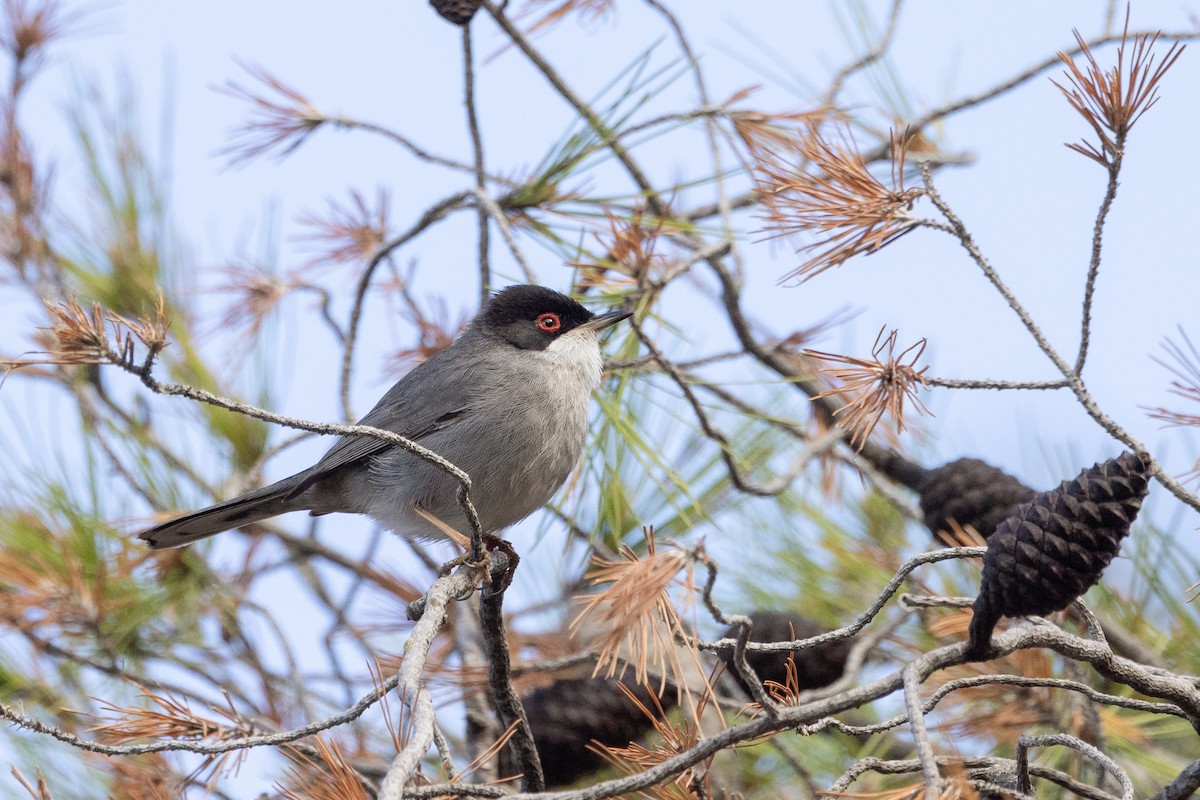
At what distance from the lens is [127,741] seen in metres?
3.07

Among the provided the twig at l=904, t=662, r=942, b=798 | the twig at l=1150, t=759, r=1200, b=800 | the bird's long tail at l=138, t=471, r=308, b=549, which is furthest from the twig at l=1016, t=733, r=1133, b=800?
the bird's long tail at l=138, t=471, r=308, b=549

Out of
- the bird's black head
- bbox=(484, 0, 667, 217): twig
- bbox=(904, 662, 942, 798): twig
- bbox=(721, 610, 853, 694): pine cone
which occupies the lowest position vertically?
bbox=(721, 610, 853, 694): pine cone

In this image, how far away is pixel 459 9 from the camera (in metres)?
4.21

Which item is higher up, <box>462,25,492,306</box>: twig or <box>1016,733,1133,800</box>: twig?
<box>462,25,492,306</box>: twig

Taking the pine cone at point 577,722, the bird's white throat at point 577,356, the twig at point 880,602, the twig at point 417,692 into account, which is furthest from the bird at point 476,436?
the twig at point 880,602

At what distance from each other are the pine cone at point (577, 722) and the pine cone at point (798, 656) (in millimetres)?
400

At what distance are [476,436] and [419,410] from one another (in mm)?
425

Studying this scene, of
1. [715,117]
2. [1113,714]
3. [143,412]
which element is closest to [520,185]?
[715,117]

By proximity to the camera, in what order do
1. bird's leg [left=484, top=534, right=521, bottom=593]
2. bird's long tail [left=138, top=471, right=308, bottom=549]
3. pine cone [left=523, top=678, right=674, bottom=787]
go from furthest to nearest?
bird's long tail [left=138, top=471, right=308, bottom=549], pine cone [left=523, top=678, right=674, bottom=787], bird's leg [left=484, top=534, right=521, bottom=593]

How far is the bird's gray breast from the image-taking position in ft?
13.5

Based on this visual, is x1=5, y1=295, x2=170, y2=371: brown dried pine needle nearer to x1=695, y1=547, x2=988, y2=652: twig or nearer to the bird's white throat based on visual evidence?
x1=695, y1=547, x2=988, y2=652: twig

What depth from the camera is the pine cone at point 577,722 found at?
389 cm

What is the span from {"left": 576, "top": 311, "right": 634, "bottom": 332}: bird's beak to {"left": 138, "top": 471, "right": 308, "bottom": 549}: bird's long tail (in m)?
1.28

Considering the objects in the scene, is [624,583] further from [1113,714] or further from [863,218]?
[1113,714]
